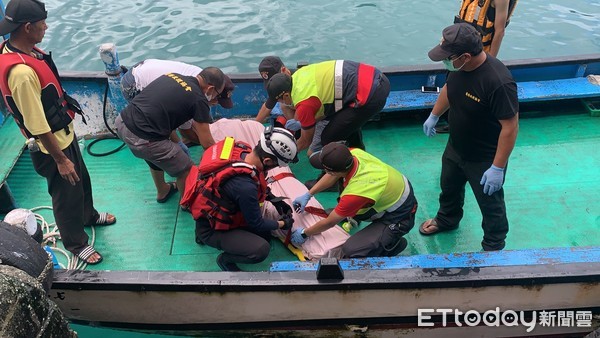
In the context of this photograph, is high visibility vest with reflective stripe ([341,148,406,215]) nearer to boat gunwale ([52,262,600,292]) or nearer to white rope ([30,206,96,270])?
boat gunwale ([52,262,600,292])

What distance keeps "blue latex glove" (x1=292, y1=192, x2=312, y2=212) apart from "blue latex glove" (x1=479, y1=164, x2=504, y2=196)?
4.31 feet

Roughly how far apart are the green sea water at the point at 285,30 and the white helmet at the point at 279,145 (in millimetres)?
5220

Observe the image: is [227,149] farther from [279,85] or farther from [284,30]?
[284,30]

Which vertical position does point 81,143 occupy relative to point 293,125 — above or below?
below

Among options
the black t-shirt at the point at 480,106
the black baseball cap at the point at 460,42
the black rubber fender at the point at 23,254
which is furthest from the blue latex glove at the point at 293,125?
the black rubber fender at the point at 23,254

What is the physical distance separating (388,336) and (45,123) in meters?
2.69

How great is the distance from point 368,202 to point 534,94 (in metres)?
2.80

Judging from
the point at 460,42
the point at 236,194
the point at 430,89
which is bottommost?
the point at 430,89

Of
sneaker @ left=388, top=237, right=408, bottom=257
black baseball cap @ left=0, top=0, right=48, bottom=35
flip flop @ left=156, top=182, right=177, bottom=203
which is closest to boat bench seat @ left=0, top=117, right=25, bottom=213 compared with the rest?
flip flop @ left=156, top=182, right=177, bottom=203

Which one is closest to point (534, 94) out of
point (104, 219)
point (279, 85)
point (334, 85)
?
point (334, 85)

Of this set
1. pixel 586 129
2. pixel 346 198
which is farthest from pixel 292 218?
pixel 586 129

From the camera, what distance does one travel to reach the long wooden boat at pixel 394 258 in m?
2.89

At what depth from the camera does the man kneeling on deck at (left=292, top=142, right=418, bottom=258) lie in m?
3.05

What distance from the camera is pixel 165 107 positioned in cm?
337
